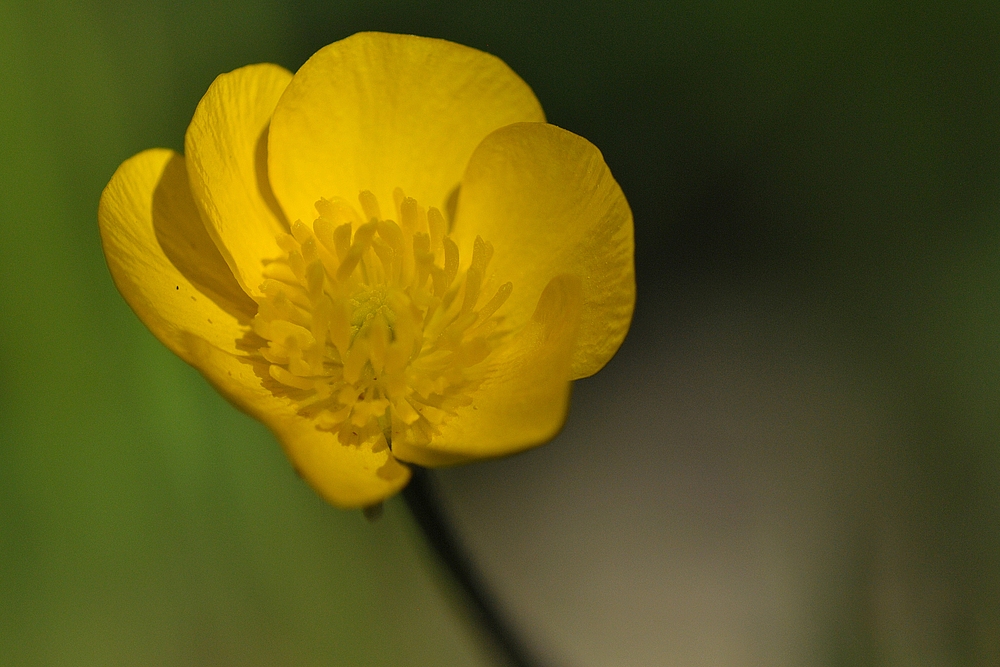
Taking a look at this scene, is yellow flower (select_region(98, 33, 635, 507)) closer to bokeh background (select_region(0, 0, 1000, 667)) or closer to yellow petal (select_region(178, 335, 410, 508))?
yellow petal (select_region(178, 335, 410, 508))

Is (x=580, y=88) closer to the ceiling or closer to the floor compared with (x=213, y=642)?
closer to the ceiling

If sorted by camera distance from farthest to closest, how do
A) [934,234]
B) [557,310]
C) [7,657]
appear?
[934,234] < [7,657] < [557,310]

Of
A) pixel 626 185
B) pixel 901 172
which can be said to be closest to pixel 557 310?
pixel 626 185

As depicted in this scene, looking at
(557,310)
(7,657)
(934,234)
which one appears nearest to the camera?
(557,310)

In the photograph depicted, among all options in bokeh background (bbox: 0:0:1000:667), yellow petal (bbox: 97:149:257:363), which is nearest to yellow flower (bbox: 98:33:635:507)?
yellow petal (bbox: 97:149:257:363)

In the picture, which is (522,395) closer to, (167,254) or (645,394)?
(167,254)

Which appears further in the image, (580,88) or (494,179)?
(580,88)

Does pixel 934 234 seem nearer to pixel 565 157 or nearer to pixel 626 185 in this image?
pixel 626 185

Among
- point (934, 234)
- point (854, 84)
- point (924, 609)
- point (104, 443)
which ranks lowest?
point (924, 609)
